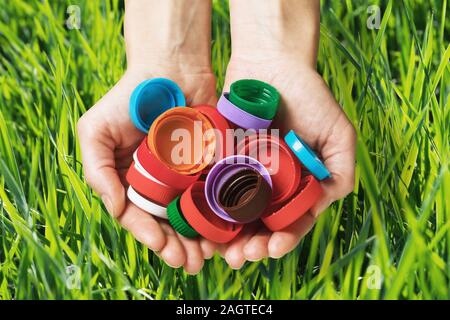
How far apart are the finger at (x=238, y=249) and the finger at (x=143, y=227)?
14 centimetres

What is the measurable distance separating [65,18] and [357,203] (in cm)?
127

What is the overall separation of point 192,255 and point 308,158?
33 centimetres

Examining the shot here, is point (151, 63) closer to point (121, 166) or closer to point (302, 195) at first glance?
point (121, 166)

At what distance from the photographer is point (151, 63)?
75.2 inches

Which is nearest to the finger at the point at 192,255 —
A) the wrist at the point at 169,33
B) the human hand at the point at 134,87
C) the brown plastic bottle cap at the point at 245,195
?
the human hand at the point at 134,87

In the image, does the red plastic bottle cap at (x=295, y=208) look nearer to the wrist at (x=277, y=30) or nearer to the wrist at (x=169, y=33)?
the wrist at (x=277, y=30)

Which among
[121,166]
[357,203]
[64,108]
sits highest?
[64,108]

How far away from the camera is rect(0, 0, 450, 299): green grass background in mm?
1472

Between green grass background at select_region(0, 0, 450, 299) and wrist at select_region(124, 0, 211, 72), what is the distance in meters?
0.17

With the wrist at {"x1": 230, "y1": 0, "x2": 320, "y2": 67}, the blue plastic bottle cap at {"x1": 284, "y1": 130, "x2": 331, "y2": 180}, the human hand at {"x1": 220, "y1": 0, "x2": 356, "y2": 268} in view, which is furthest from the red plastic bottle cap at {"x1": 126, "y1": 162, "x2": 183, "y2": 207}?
the wrist at {"x1": 230, "y1": 0, "x2": 320, "y2": 67}

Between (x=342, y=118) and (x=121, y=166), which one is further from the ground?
(x=342, y=118)

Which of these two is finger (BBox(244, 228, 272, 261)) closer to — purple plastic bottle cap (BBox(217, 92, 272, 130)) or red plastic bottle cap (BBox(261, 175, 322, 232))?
red plastic bottle cap (BBox(261, 175, 322, 232))
